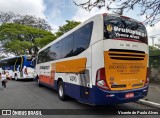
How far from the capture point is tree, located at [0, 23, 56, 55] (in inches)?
1483

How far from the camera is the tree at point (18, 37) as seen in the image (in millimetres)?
37656

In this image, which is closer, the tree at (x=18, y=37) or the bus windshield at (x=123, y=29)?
the bus windshield at (x=123, y=29)

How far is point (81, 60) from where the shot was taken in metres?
8.33

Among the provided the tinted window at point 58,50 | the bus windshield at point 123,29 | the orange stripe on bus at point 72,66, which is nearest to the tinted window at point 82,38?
the orange stripe on bus at point 72,66

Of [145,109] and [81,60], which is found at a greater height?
[81,60]

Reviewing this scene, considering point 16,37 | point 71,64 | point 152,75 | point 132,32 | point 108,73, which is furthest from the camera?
point 16,37

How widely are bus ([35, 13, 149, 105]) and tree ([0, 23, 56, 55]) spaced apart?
98.1ft

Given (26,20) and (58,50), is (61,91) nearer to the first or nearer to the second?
(58,50)

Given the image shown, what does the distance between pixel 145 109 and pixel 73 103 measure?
311cm

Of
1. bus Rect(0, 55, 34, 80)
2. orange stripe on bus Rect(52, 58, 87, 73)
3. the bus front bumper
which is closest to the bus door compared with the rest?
bus Rect(0, 55, 34, 80)

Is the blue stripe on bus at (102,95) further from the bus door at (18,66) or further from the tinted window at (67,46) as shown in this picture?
the bus door at (18,66)

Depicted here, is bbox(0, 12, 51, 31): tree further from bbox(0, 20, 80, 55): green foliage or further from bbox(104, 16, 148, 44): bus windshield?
bbox(104, 16, 148, 44): bus windshield

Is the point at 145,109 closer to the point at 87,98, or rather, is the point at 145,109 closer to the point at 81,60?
the point at 87,98

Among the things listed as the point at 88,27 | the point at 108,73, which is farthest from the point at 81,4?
the point at 108,73
